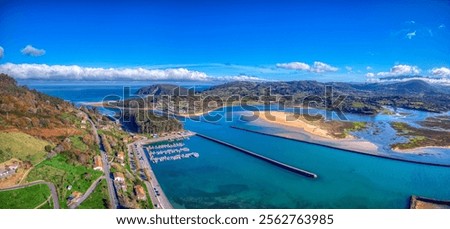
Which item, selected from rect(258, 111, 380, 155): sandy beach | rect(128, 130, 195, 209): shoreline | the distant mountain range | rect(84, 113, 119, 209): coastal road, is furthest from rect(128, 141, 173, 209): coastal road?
the distant mountain range

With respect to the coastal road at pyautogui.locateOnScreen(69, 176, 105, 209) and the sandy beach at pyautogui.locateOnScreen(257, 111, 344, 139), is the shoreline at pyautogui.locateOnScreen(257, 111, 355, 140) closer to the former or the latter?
the sandy beach at pyautogui.locateOnScreen(257, 111, 344, 139)

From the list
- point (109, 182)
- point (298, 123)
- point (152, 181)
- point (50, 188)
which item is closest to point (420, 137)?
point (298, 123)

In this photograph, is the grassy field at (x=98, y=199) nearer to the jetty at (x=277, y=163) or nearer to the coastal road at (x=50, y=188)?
the coastal road at (x=50, y=188)

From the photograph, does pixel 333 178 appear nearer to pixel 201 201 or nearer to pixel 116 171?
pixel 201 201

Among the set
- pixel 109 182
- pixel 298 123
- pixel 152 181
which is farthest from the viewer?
pixel 298 123

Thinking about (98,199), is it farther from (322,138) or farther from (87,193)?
(322,138)

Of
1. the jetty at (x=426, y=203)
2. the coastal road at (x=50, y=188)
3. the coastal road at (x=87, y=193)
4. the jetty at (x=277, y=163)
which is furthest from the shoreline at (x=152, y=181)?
the jetty at (x=426, y=203)
